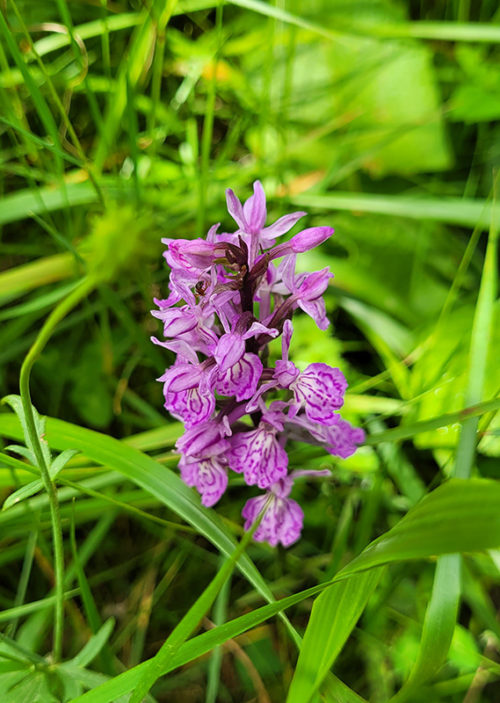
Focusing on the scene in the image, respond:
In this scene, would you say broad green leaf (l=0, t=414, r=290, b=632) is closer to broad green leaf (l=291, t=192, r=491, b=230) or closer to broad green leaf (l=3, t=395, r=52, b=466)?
broad green leaf (l=3, t=395, r=52, b=466)

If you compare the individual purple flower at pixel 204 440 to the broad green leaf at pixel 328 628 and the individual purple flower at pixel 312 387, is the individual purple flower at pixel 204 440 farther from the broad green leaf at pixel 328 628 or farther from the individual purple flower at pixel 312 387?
the broad green leaf at pixel 328 628

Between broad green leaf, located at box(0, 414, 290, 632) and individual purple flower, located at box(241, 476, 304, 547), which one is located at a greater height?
A: broad green leaf, located at box(0, 414, 290, 632)

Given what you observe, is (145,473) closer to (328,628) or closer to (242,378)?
(242,378)

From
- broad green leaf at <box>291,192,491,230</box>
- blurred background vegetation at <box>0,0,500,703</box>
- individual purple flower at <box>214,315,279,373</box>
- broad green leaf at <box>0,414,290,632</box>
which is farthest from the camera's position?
broad green leaf at <box>291,192,491,230</box>

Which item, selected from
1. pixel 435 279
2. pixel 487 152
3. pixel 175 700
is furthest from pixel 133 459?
pixel 487 152

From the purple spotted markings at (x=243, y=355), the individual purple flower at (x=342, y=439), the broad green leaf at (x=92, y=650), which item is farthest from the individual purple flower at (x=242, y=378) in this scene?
the broad green leaf at (x=92, y=650)

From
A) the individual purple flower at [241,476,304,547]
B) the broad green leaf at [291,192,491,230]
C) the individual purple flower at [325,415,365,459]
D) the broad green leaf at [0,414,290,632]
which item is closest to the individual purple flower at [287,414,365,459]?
the individual purple flower at [325,415,365,459]

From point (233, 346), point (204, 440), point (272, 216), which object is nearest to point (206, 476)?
point (204, 440)
